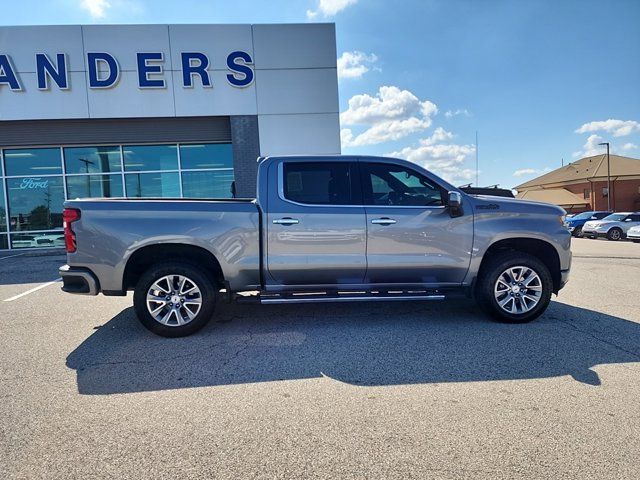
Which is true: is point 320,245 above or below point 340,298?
above

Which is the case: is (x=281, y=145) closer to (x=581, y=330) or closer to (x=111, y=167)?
(x=111, y=167)

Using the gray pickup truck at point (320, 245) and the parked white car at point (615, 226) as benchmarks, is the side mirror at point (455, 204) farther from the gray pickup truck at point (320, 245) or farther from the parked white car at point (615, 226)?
the parked white car at point (615, 226)

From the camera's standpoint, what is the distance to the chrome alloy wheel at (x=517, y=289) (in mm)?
4832

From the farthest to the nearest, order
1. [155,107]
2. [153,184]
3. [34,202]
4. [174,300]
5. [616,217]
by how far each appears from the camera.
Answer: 1. [616,217]
2. [34,202]
3. [153,184]
4. [155,107]
5. [174,300]

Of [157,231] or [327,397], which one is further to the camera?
[157,231]

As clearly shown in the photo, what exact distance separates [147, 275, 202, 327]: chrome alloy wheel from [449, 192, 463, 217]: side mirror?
9.89 ft

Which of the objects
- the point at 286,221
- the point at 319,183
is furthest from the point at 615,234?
the point at 286,221

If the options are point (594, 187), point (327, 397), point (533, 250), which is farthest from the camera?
point (594, 187)

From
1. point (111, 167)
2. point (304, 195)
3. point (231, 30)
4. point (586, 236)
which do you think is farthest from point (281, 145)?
point (586, 236)

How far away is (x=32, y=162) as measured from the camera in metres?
15.1

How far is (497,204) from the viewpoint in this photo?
4.85m

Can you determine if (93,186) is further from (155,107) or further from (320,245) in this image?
(320,245)

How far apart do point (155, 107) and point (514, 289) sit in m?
13.3

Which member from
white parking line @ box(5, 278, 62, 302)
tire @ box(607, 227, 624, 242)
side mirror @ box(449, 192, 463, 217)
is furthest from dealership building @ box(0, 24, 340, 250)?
tire @ box(607, 227, 624, 242)
